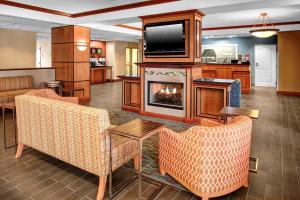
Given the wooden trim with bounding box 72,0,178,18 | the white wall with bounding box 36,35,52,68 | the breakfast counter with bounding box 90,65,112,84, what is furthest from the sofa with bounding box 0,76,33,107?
the white wall with bounding box 36,35,52,68

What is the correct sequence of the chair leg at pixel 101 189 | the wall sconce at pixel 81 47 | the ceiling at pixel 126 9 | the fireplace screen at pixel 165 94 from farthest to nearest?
the wall sconce at pixel 81 47 < the fireplace screen at pixel 165 94 < the ceiling at pixel 126 9 < the chair leg at pixel 101 189

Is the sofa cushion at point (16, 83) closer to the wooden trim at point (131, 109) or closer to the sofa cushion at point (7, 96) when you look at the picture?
the sofa cushion at point (7, 96)

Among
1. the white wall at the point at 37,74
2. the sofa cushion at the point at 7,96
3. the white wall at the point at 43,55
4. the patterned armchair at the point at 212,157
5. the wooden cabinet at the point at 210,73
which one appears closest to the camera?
the patterned armchair at the point at 212,157

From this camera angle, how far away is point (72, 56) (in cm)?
744

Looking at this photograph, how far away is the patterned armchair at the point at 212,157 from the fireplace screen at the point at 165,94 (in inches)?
130

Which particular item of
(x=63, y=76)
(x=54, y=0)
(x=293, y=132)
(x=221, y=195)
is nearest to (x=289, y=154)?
(x=293, y=132)

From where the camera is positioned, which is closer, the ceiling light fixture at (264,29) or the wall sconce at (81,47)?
the ceiling light fixture at (264,29)

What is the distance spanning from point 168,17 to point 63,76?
13.3ft

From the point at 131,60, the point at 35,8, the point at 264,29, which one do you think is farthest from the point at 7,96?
the point at 131,60

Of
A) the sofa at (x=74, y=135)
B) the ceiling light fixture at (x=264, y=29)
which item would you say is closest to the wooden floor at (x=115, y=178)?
the sofa at (x=74, y=135)

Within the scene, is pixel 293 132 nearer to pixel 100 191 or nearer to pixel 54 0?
pixel 100 191

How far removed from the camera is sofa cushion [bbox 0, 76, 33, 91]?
6.54 m

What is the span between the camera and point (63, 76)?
7785 millimetres

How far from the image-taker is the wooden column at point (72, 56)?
293 inches
